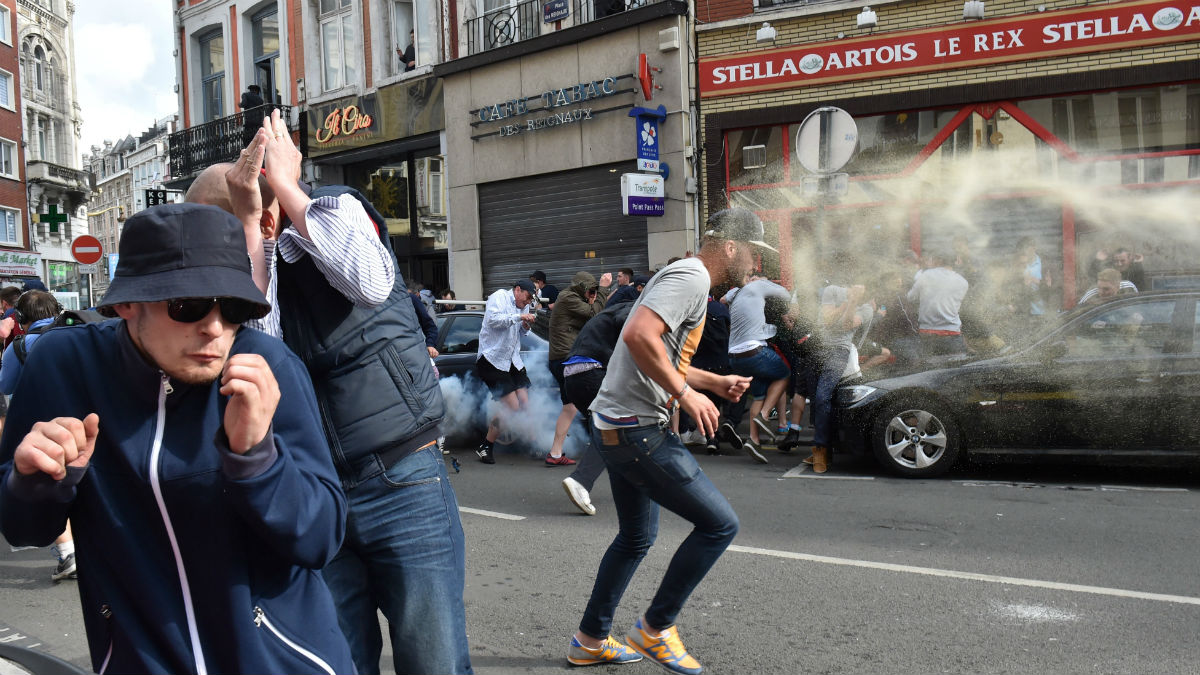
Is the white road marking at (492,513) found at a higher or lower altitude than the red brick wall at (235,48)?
lower

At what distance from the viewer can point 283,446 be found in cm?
168

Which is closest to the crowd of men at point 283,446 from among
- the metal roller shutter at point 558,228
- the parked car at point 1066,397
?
the parked car at point 1066,397

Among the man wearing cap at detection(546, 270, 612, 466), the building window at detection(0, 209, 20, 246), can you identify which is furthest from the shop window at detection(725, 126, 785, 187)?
the building window at detection(0, 209, 20, 246)

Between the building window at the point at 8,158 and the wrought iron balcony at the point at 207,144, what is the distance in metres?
27.0

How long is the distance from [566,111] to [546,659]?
43.9ft

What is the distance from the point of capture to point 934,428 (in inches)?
322

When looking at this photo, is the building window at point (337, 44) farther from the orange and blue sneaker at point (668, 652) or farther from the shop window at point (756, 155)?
the orange and blue sneaker at point (668, 652)

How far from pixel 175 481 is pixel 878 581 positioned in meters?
4.27

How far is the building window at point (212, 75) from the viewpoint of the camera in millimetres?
25984

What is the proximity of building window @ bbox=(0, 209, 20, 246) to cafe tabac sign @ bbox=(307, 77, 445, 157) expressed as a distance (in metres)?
32.6

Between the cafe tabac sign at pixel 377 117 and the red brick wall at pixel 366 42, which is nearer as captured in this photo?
the cafe tabac sign at pixel 377 117

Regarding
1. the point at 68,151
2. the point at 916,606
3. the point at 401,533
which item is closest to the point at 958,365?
the point at 916,606

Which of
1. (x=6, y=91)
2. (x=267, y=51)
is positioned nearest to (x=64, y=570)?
(x=267, y=51)

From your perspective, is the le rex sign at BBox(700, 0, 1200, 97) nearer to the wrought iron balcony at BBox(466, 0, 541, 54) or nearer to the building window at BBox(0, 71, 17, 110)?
the wrought iron balcony at BBox(466, 0, 541, 54)
